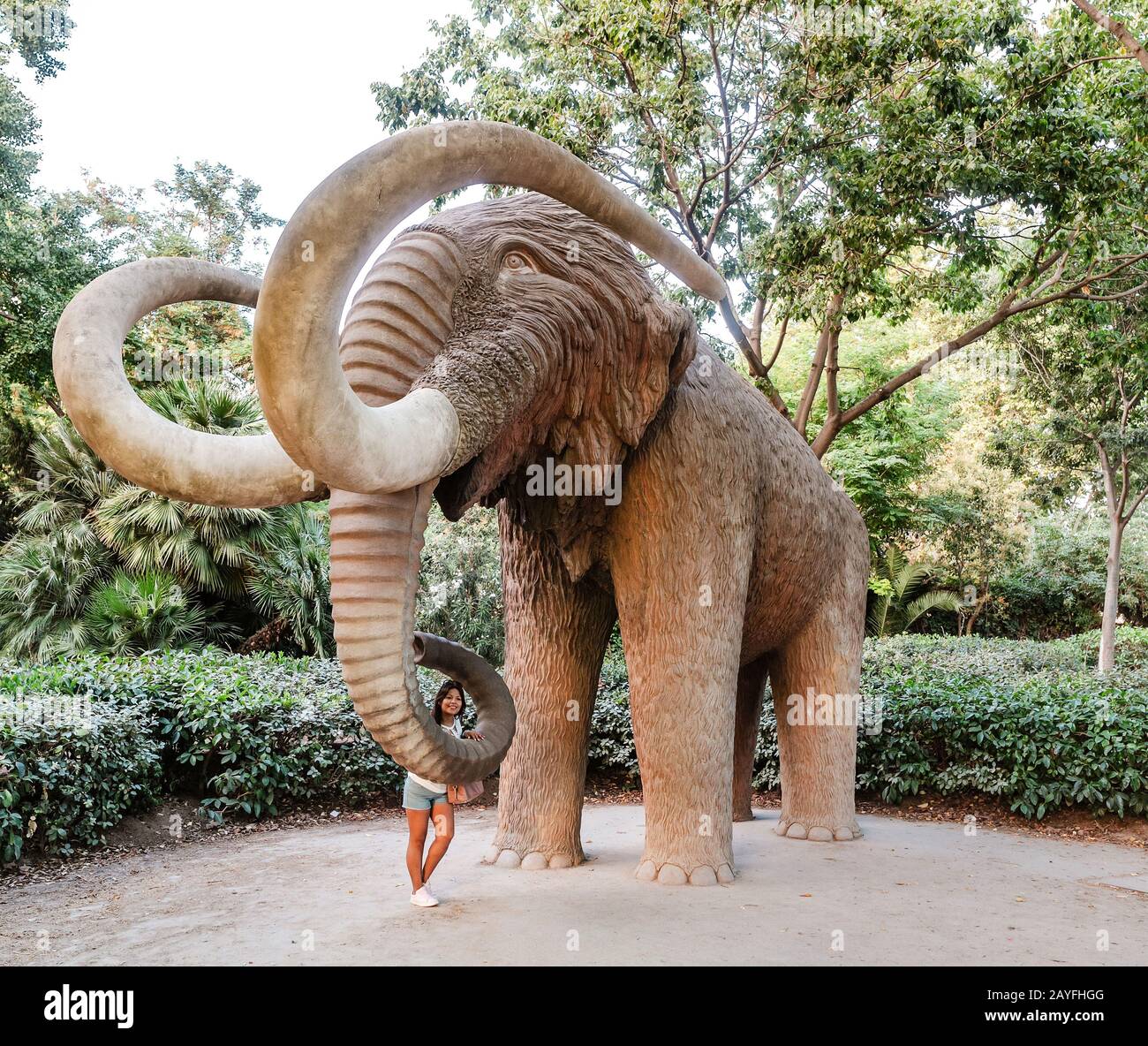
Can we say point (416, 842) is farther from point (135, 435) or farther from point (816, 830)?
point (816, 830)

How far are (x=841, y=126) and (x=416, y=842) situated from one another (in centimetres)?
820

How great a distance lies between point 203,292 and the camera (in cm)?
384

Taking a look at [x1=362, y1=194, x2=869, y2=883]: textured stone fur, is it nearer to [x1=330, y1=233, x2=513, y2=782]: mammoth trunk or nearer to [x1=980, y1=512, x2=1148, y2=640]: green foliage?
[x1=330, y1=233, x2=513, y2=782]: mammoth trunk

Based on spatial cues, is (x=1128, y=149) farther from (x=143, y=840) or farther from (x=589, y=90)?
(x=143, y=840)

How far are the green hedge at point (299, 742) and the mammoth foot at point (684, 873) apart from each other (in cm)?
328

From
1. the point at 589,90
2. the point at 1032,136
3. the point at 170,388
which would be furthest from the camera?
the point at 170,388

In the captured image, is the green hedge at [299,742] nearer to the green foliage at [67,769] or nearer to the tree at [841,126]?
the green foliage at [67,769]

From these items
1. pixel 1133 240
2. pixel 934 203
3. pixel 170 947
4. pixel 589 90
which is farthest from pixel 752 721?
pixel 1133 240

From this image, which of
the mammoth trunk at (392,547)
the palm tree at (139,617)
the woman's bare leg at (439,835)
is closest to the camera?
the mammoth trunk at (392,547)

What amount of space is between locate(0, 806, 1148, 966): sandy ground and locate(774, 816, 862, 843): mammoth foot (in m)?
0.09

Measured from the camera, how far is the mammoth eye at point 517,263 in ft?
12.5

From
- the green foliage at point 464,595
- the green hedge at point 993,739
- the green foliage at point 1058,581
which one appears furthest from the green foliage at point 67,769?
the green foliage at point 1058,581

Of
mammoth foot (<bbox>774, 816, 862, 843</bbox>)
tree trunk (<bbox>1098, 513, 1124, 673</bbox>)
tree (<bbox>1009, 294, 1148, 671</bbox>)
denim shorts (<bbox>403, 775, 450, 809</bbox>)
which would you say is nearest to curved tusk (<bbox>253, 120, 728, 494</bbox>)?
denim shorts (<bbox>403, 775, 450, 809</bbox>)

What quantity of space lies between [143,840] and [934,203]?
827 centimetres
